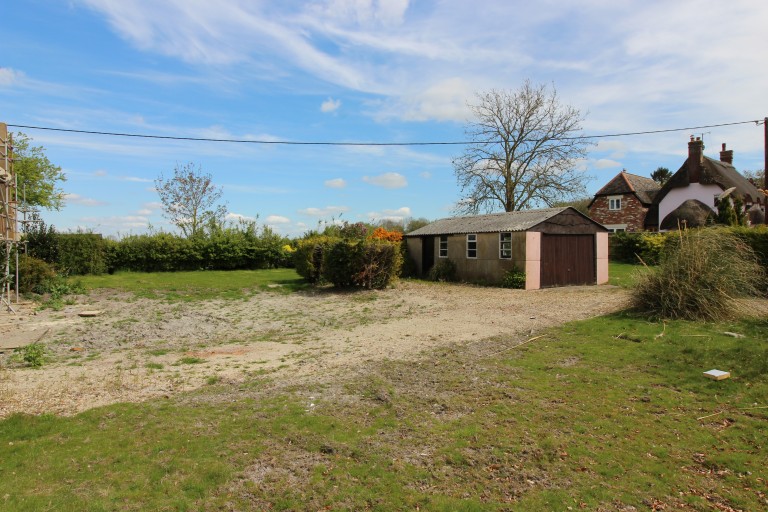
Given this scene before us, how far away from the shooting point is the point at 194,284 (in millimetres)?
18312

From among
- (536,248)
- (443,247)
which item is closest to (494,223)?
(536,248)

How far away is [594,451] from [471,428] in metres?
1.18

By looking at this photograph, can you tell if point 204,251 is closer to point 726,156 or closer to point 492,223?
point 492,223

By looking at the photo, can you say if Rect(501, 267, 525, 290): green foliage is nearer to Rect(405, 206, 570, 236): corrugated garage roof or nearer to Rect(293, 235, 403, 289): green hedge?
Rect(405, 206, 570, 236): corrugated garage roof

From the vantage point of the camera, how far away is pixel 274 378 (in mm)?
6938

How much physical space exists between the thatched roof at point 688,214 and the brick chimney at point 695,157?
5.68 feet

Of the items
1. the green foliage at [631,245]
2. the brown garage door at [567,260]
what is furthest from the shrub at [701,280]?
the green foliage at [631,245]

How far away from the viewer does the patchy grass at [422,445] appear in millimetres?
3680

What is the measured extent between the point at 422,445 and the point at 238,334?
24.4ft

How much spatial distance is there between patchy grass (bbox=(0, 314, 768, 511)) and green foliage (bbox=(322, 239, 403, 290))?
33.9ft

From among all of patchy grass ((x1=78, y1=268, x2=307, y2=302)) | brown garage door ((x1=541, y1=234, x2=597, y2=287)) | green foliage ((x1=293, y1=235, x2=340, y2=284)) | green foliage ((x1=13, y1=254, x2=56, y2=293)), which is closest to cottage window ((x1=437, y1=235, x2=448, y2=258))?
brown garage door ((x1=541, y1=234, x2=597, y2=287))

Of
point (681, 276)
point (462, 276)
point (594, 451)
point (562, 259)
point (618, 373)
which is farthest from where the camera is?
point (462, 276)

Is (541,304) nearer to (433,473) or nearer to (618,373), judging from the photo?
(618,373)

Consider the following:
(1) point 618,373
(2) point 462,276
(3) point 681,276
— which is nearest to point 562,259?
(2) point 462,276
